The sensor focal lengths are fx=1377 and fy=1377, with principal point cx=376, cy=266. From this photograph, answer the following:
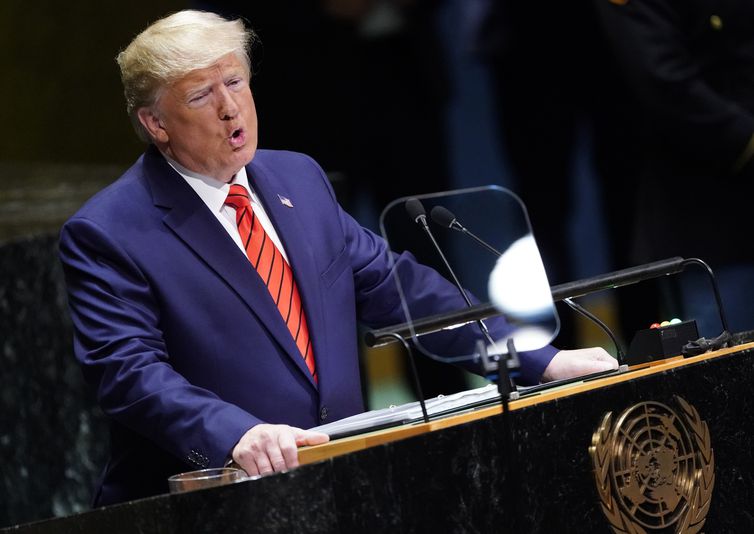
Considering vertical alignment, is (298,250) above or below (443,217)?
above

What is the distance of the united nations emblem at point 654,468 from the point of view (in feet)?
7.60

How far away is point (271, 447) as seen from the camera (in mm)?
2303

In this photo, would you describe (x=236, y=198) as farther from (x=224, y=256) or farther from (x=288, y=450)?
(x=288, y=450)

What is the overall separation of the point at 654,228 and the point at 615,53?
530 millimetres

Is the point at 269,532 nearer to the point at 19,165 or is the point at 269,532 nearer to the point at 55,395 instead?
the point at 55,395

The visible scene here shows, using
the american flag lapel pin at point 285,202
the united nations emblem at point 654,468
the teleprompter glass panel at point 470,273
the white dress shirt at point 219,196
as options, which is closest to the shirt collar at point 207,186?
the white dress shirt at point 219,196

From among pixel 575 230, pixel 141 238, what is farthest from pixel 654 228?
pixel 141 238

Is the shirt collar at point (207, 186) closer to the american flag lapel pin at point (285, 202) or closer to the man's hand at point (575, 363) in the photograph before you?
the american flag lapel pin at point (285, 202)

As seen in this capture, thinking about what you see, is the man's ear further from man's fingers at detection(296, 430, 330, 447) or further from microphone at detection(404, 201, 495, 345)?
man's fingers at detection(296, 430, 330, 447)

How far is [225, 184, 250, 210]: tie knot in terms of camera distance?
9.69 feet

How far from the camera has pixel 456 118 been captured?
4.91 meters

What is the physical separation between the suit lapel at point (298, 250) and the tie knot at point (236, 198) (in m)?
0.06

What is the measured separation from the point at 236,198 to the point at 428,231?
630 mm

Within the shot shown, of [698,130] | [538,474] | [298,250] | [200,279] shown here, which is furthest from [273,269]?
[698,130]
